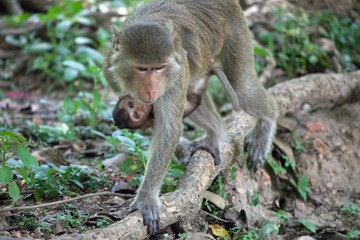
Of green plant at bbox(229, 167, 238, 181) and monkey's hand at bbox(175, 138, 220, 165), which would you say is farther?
green plant at bbox(229, 167, 238, 181)

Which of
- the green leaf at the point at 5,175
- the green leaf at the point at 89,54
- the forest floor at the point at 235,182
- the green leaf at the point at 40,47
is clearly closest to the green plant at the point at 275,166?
the forest floor at the point at 235,182

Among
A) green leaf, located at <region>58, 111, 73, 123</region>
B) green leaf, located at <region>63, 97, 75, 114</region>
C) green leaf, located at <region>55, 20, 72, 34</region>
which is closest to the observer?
green leaf, located at <region>58, 111, 73, 123</region>

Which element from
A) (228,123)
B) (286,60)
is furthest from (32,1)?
(228,123)

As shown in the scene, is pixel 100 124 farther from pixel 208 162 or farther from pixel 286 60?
pixel 286 60

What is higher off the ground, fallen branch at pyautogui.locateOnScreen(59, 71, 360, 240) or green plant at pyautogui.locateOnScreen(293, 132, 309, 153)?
fallen branch at pyautogui.locateOnScreen(59, 71, 360, 240)

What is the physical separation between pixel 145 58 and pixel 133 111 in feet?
3.84

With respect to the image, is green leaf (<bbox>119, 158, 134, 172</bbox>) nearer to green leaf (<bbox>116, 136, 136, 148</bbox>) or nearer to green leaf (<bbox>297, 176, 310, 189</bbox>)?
green leaf (<bbox>116, 136, 136, 148</bbox>)

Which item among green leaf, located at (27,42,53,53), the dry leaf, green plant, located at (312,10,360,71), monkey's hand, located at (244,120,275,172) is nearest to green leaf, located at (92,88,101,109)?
monkey's hand, located at (244,120,275,172)

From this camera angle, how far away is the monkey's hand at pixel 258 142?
20.8ft

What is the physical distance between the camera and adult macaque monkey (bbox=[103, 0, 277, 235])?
14.4ft

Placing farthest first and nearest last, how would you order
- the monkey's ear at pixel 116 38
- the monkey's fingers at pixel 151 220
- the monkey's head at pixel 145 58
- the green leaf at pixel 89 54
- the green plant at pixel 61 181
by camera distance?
the green leaf at pixel 89 54
the green plant at pixel 61 181
the monkey's ear at pixel 116 38
the monkey's head at pixel 145 58
the monkey's fingers at pixel 151 220

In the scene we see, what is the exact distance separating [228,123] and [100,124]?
7.06 ft

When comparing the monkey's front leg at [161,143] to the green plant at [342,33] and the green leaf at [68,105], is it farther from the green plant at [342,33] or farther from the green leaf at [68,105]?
the green plant at [342,33]

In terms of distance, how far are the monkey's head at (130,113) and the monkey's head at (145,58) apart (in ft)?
2.54
